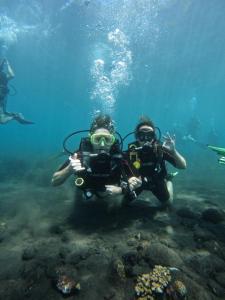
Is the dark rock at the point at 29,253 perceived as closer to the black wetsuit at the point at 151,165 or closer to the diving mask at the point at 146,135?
the black wetsuit at the point at 151,165

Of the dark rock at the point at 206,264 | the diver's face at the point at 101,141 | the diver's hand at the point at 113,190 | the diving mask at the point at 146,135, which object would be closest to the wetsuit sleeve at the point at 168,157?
the diving mask at the point at 146,135

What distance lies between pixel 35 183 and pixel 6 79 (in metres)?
5.55

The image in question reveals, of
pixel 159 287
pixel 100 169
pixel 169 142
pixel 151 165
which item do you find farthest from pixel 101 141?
pixel 159 287

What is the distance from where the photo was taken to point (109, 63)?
103ft

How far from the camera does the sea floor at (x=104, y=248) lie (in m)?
3.71

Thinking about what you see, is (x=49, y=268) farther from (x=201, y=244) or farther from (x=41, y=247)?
(x=201, y=244)

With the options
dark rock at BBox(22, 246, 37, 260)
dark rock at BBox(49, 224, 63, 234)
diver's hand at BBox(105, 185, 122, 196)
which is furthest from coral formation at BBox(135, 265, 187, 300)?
dark rock at BBox(49, 224, 63, 234)

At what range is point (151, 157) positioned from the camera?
20.5 feet

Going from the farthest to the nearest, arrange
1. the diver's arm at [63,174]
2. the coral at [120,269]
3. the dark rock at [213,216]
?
the dark rock at [213,216] < the diver's arm at [63,174] < the coral at [120,269]

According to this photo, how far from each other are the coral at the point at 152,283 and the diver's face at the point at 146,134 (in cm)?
324

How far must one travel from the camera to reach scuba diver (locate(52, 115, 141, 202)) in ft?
17.1

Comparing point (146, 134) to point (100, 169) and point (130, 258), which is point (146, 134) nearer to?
point (100, 169)

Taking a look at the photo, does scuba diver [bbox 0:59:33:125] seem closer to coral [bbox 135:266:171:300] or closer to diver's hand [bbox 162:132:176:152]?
A: diver's hand [bbox 162:132:176:152]

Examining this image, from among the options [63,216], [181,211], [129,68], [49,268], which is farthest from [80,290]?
[129,68]
